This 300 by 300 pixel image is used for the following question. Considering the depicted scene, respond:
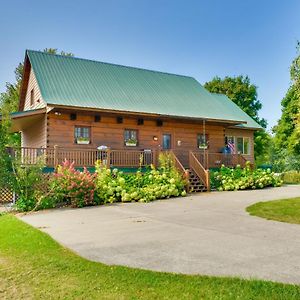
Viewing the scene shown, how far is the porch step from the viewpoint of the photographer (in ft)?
53.2

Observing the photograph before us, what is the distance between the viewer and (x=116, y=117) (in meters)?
18.5

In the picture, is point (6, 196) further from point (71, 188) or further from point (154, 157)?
point (154, 157)

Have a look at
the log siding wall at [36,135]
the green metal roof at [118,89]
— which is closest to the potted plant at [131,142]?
the green metal roof at [118,89]

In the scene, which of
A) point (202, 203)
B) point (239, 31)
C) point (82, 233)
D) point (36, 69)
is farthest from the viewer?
point (239, 31)

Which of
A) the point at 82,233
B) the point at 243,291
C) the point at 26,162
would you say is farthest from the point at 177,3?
the point at 243,291

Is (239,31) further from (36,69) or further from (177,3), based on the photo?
(36,69)

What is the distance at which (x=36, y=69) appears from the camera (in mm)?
18781

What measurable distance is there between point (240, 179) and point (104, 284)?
14.5m

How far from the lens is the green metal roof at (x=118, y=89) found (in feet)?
58.6

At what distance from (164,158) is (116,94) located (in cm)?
559

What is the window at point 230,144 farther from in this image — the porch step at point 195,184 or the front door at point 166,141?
the porch step at point 195,184

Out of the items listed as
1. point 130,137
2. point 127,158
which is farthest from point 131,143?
point 127,158

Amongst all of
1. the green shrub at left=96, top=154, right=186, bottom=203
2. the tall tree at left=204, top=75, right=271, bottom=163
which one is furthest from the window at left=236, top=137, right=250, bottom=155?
the tall tree at left=204, top=75, right=271, bottom=163

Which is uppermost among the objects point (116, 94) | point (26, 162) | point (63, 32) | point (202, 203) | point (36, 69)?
point (63, 32)
